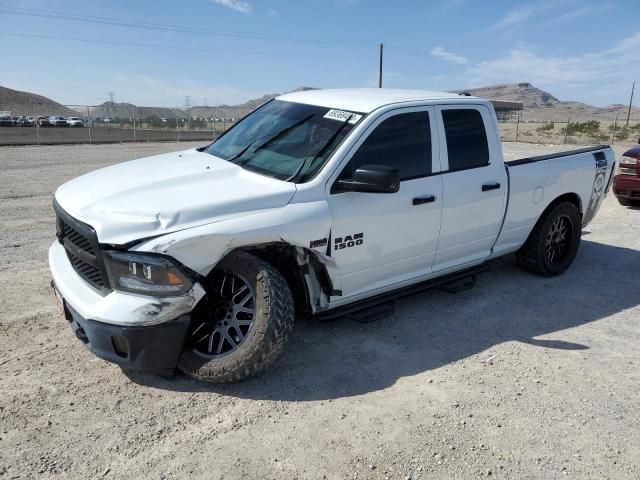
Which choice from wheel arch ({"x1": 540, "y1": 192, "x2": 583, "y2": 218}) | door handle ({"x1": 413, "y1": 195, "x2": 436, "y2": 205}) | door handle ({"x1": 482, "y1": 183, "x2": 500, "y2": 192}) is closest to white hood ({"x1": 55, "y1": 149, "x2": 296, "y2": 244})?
door handle ({"x1": 413, "y1": 195, "x2": 436, "y2": 205})

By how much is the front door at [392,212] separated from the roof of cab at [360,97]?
158mm

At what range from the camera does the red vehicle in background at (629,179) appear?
924 cm

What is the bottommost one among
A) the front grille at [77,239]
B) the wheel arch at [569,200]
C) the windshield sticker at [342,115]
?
the front grille at [77,239]

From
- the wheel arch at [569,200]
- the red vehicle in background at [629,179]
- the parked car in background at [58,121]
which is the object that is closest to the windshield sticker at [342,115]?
the wheel arch at [569,200]

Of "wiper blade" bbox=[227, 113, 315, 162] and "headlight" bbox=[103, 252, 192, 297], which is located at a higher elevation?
"wiper blade" bbox=[227, 113, 315, 162]

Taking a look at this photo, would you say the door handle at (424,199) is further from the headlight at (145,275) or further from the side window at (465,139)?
the headlight at (145,275)

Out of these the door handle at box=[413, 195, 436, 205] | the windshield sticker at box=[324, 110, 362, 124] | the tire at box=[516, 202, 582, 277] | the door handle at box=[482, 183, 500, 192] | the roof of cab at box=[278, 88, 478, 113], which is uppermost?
the roof of cab at box=[278, 88, 478, 113]

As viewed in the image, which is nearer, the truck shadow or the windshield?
the truck shadow

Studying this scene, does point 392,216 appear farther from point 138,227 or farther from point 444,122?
point 138,227

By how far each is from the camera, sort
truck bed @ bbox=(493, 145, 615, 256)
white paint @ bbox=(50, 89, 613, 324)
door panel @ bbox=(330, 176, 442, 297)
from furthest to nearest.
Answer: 1. truck bed @ bbox=(493, 145, 615, 256)
2. door panel @ bbox=(330, 176, 442, 297)
3. white paint @ bbox=(50, 89, 613, 324)

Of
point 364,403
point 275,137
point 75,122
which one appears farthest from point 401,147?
point 75,122

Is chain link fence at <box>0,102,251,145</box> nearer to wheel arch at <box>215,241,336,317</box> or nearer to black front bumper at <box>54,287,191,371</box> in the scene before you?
wheel arch at <box>215,241,336,317</box>

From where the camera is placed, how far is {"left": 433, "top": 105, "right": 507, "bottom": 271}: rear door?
4.42 m

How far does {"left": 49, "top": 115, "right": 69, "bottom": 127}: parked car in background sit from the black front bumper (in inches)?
2032
